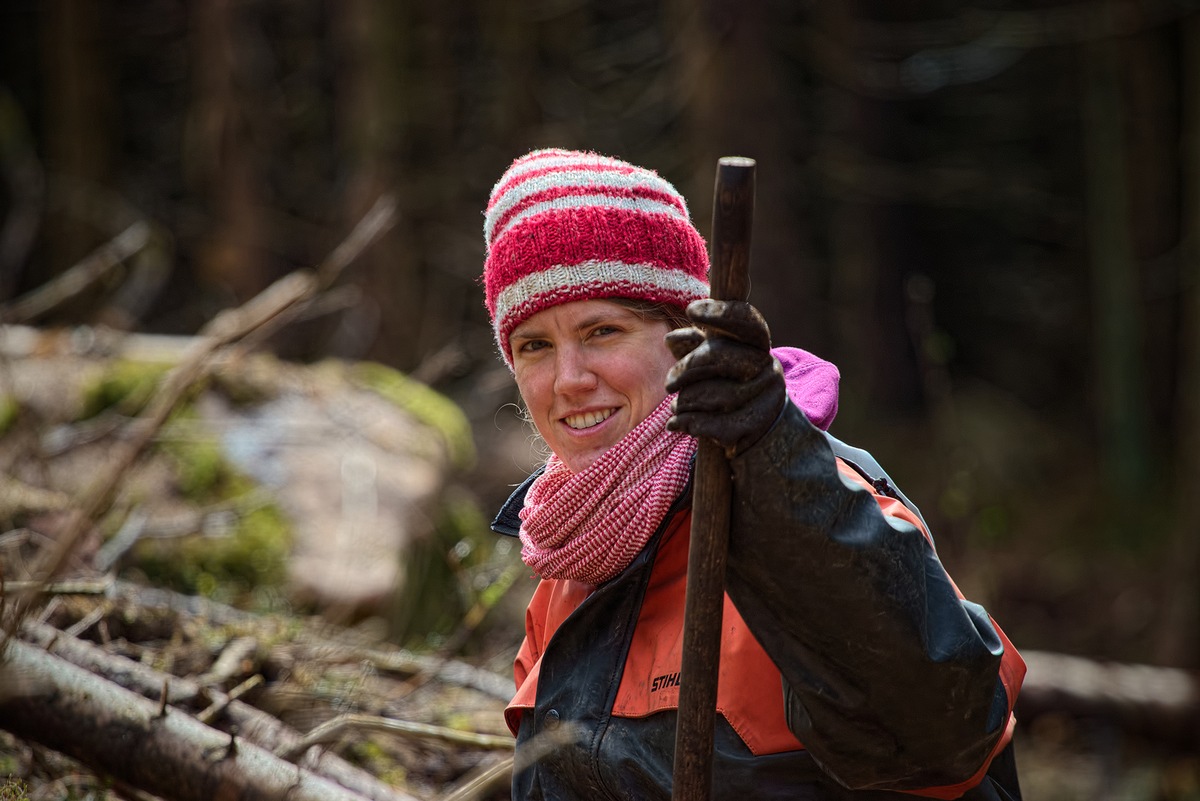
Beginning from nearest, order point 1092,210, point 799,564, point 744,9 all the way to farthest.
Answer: point 799,564 → point 744,9 → point 1092,210

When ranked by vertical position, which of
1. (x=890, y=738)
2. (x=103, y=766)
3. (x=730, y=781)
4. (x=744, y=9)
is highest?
(x=744, y=9)

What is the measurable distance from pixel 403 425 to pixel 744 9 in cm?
363

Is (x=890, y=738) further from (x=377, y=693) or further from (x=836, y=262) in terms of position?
(x=836, y=262)

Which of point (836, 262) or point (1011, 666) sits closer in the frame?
point (1011, 666)

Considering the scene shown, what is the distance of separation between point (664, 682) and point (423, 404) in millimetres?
4592

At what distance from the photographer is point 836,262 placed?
47.0ft

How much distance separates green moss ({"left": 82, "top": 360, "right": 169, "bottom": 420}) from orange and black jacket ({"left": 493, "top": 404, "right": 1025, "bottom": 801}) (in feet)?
12.0

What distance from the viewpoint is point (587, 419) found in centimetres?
205

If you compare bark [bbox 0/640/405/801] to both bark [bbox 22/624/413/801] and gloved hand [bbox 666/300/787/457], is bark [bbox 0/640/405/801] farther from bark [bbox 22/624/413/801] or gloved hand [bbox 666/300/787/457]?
gloved hand [bbox 666/300/787/457]

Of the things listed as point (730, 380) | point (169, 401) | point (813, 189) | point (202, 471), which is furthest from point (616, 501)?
point (813, 189)

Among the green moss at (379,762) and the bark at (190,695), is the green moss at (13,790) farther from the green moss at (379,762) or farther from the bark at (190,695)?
the green moss at (379,762)

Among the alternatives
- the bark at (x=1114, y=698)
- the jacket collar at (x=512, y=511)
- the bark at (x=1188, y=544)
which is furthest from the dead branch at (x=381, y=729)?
the bark at (x=1188, y=544)

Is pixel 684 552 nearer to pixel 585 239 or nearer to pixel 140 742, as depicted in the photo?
pixel 585 239

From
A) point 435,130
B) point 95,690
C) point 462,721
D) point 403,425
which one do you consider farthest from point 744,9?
point 435,130
